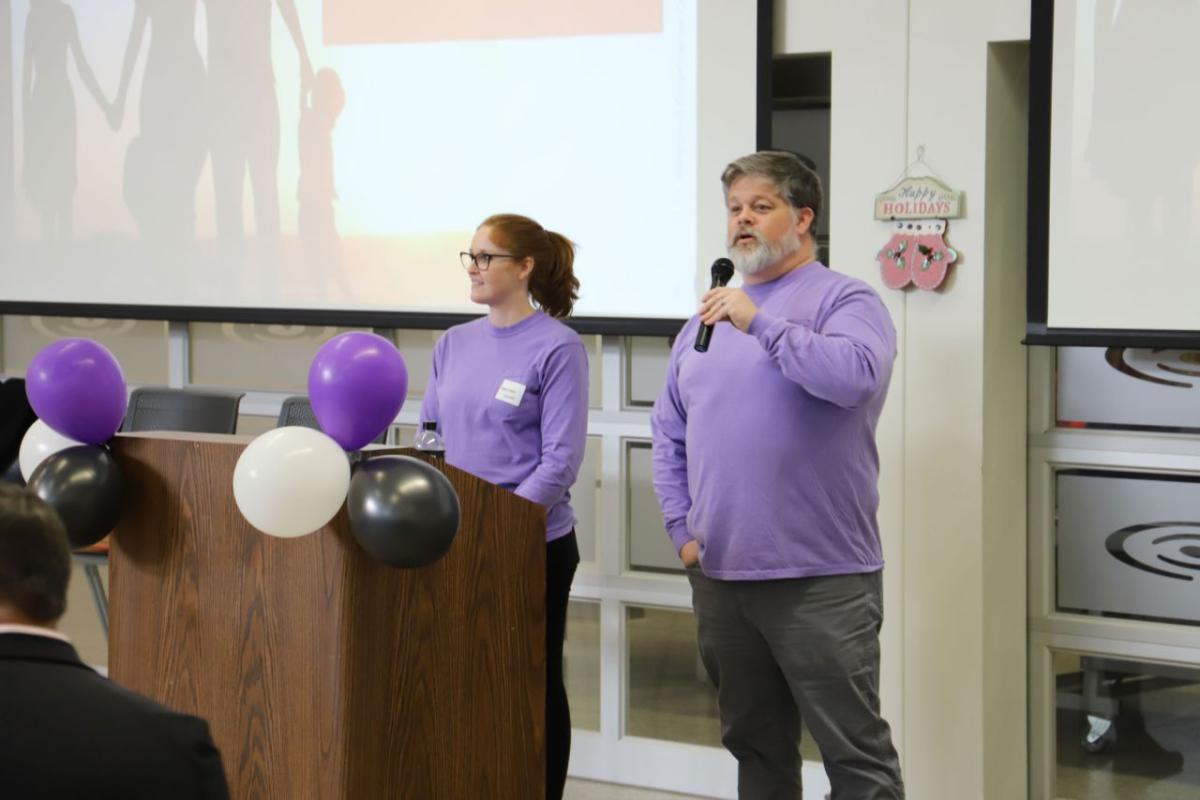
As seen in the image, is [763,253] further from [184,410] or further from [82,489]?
[184,410]

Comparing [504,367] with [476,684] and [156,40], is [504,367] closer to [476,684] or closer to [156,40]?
[476,684]

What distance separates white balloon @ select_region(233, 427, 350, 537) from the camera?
1.98 metres

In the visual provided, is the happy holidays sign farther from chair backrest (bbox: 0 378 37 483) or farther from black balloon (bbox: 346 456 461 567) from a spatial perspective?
chair backrest (bbox: 0 378 37 483)

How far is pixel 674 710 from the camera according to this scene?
4023 mm

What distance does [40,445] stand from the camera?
2412 mm

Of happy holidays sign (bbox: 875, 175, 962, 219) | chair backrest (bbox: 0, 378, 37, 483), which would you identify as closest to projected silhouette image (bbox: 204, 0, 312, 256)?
chair backrest (bbox: 0, 378, 37, 483)

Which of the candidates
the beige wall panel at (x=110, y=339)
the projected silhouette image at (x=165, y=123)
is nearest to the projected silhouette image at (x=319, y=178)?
the projected silhouette image at (x=165, y=123)

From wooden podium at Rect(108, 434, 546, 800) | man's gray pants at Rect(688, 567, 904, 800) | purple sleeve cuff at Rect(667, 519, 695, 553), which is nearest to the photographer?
wooden podium at Rect(108, 434, 546, 800)

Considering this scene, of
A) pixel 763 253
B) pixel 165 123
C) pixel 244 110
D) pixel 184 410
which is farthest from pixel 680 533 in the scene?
pixel 165 123

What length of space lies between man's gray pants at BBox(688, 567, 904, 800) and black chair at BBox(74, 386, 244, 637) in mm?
1649

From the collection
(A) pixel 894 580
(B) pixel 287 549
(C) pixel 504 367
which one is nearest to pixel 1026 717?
(A) pixel 894 580

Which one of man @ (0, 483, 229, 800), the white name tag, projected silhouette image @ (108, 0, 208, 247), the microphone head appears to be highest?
projected silhouette image @ (108, 0, 208, 247)

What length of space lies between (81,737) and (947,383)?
2633 mm

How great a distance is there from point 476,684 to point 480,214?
194 cm
